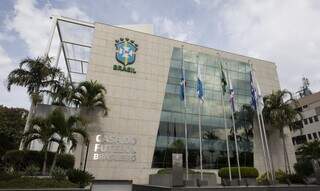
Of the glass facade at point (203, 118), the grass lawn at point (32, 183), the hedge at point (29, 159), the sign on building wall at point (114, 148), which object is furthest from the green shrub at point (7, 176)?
the glass facade at point (203, 118)

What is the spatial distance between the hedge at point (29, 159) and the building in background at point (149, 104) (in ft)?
5.30

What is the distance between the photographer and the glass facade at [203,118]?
26438mm

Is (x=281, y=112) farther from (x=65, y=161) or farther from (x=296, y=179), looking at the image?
(x=65, y=161)

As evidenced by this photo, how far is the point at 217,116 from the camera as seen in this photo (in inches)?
1170

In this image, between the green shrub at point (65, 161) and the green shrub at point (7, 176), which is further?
the green shrub at point (65, 161)

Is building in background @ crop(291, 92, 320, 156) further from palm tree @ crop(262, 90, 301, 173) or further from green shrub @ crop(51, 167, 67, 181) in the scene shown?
green shrub @ crop(51, 167, 67, 181)

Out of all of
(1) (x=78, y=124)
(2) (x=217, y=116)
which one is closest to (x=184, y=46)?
(2) (x=217, y=116)

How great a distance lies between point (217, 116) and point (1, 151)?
82.5ft

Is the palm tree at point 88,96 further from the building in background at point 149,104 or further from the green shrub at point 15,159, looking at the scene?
the green shrub at point 15,159

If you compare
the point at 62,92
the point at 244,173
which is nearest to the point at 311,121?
the point at 244,173

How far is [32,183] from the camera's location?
1363 centimetres

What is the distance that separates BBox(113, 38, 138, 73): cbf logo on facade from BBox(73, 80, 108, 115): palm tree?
4.68 m

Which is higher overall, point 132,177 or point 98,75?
point 98,75

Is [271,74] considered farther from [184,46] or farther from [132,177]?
[132,177]
